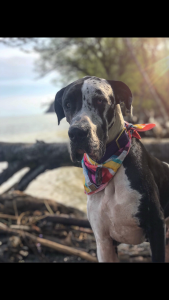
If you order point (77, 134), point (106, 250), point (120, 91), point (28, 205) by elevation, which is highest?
point (120, 91)

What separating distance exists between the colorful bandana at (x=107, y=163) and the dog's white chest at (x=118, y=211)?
0.11 ft

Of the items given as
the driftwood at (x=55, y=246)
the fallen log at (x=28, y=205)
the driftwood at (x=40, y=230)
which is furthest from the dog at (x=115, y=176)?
the fallen log at (x=28, y=205)

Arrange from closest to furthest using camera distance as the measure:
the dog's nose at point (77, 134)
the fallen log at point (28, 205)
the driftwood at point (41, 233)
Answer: the dog's nose at point (77, 134), the driftwood at point (41, 233), the fallen log at point (28, 205)

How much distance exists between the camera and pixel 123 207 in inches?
→ 31.9

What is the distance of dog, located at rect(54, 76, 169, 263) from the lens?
0.72 metres

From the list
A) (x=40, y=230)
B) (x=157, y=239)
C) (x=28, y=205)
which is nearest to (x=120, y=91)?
(x=157, y=239)

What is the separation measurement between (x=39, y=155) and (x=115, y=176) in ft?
3.44

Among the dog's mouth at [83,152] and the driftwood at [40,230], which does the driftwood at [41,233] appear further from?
the dog's mouth at [83,152]

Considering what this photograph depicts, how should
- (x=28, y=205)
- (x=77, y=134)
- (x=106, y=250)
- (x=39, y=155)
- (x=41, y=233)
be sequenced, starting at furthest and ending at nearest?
(x=28, y=205)
(x=41, y=233)
(x=39, y=155)
(x=106, y=250)
(x=77, y=134)

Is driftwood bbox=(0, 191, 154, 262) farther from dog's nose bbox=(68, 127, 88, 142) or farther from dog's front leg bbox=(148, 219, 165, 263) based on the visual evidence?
dog's nose bbox=(68, 127, 88, 142)

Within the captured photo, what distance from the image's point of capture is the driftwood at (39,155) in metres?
1.74

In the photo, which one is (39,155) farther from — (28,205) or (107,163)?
(107,163)

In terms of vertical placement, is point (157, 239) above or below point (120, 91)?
below

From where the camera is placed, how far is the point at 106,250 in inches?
35.7
